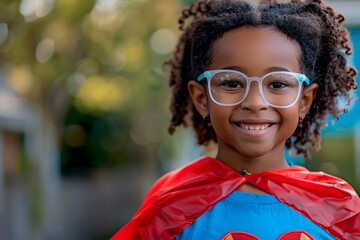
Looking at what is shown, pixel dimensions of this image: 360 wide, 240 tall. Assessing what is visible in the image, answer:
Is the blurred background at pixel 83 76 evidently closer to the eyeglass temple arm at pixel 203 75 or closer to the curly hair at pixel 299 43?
the curly hair at pixel 299 43

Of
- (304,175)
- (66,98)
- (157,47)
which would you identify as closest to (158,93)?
(157,47)

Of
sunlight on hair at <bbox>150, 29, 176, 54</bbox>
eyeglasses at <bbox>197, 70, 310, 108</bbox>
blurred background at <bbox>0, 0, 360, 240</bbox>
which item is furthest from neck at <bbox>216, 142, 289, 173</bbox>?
sunlight on hair at <bbox>150, 29, 176, 54</bbox>

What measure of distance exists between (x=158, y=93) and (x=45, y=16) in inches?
211

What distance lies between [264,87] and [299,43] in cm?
32

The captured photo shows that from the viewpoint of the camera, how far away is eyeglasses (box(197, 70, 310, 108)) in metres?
2.29

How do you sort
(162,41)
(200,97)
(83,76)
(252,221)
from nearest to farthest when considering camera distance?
1. (252,221)
2. (200,97)
3. (83,76)
4. (162,41)

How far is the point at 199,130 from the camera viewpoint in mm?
3074

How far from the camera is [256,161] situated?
2473 mm

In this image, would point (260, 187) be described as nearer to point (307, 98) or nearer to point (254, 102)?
point (254, 102)

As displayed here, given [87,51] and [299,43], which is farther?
[87,51]

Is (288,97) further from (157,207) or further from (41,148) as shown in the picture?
(41,148)

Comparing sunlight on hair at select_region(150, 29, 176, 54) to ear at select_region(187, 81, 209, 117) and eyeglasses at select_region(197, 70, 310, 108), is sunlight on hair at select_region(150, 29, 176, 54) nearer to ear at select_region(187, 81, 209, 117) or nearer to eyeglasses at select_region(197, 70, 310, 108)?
ear at select_region(187, 81, 209, 117)

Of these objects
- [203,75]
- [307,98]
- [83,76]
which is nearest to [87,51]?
[83,76]

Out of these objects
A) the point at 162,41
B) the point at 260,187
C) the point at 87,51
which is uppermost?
the point at 162,41
